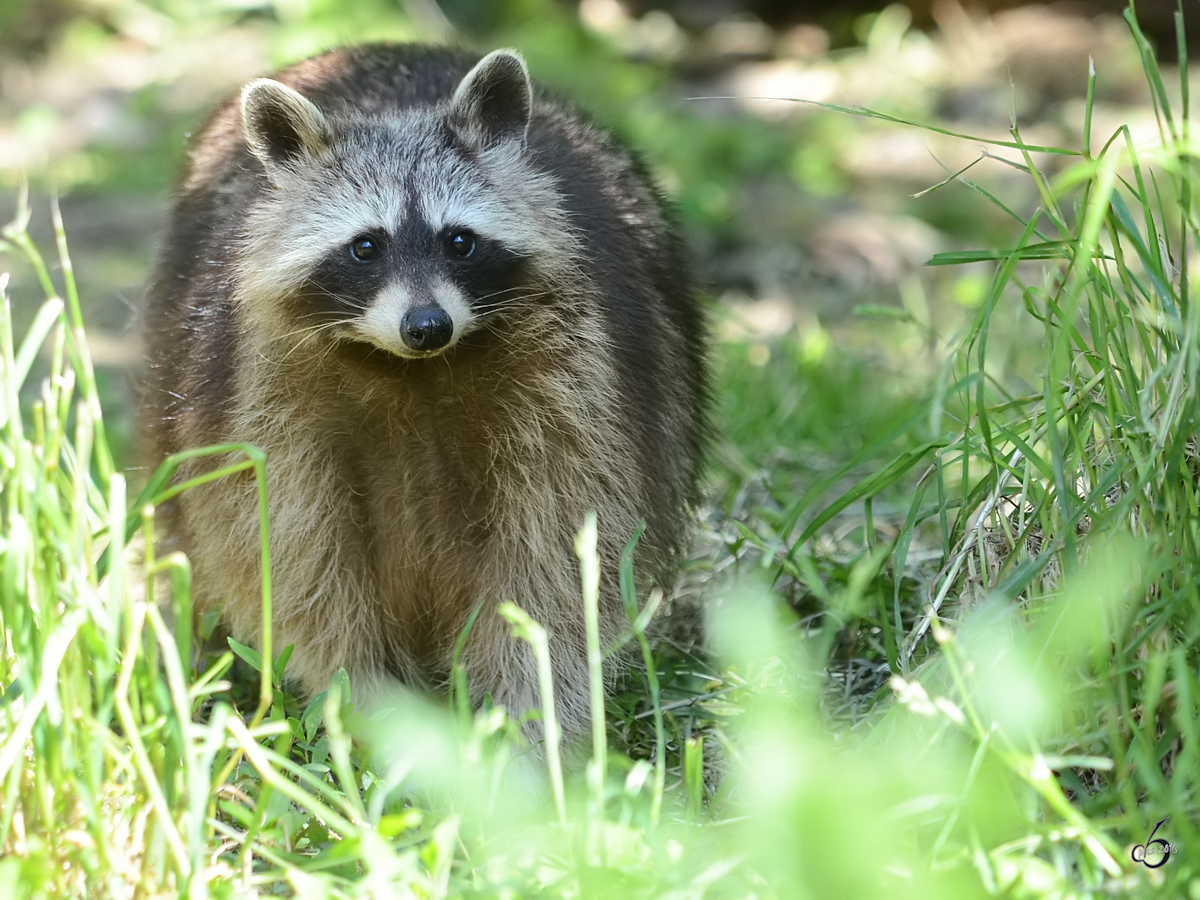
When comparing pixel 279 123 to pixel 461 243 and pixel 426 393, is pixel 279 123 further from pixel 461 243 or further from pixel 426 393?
pixel 426 393

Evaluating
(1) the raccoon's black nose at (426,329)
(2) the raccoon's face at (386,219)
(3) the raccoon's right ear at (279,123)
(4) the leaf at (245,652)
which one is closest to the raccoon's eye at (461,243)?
(2) the raccoon's face at (386,219)

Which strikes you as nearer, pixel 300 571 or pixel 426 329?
pixel 426 329

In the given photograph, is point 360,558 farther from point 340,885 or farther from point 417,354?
point 340,885

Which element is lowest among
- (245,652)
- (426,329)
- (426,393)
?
(245,652)

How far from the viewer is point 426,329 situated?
2516 mm

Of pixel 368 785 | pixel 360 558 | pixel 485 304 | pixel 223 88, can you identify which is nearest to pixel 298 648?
pixel 360 558

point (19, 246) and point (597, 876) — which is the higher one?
point (19, 246)

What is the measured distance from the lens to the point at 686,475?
318 cm

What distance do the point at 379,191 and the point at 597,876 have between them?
1580 mm

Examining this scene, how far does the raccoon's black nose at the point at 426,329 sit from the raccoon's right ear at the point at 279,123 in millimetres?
576

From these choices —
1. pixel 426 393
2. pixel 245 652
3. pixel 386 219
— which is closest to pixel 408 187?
pixel 386 219

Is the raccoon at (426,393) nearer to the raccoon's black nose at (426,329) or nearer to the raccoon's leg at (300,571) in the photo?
the raccoon's leg at (300,571)

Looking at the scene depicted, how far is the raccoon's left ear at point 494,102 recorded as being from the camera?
2.90 m

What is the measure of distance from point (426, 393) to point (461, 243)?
33 cm
